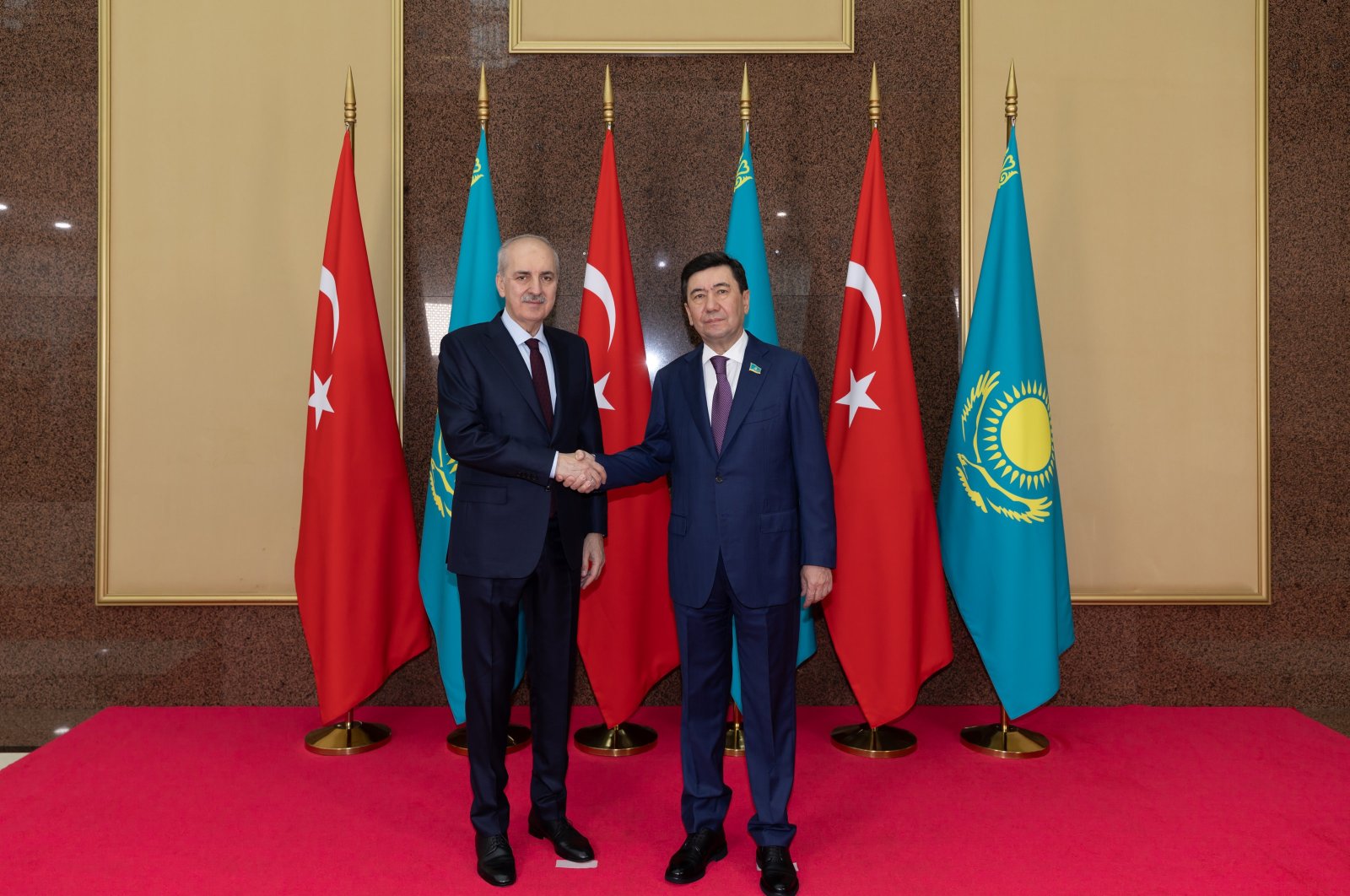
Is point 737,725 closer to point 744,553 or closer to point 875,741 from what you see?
point 875,741

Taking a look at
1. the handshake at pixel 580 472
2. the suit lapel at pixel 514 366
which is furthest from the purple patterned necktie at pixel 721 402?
the suit lapel at pixel 514 366

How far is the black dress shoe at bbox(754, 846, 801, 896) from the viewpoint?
2.15 meters

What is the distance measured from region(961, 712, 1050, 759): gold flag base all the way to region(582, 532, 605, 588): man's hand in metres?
1.74

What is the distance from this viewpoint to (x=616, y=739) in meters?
3.30

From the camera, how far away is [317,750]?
10.6 ft

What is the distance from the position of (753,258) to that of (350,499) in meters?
1.80

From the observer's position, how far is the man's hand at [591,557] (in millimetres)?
2541

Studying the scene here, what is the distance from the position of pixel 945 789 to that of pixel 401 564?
216 centimetres

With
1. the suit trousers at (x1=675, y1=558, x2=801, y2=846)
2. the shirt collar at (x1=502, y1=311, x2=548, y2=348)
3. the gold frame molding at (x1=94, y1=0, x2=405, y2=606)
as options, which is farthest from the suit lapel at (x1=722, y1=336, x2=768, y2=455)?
the gold frame molding at (x1=94, y1=0, x2=405, y2=606)

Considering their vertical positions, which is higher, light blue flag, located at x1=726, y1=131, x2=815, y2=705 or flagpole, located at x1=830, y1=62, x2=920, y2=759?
light blue flag, located at x1=726, y1=131, x2=815, y2=705

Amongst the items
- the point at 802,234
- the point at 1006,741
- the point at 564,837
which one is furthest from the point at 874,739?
the point at 802,234

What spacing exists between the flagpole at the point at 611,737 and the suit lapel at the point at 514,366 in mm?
1460

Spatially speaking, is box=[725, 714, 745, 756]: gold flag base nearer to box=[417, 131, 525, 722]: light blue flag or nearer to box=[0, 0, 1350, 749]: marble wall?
box=[0, 0, 1350, 749]: marble wall

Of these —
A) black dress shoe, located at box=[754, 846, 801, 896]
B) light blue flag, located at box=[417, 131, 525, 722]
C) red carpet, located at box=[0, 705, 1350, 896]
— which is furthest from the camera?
light blue flag, located at box=[417, 131, 525, 722]
